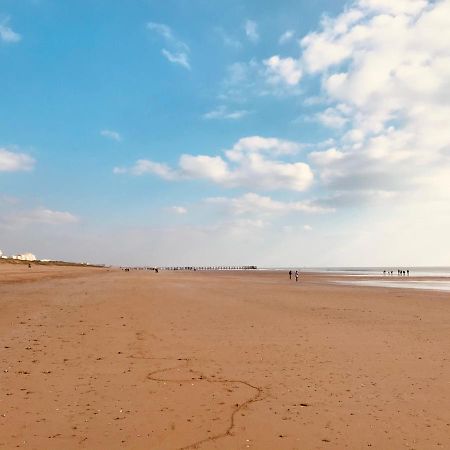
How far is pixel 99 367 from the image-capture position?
32.7ft

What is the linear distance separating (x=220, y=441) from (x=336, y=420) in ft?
7.12

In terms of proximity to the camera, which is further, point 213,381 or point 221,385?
point 213,381

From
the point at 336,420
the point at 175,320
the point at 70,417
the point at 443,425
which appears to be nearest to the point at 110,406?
the point at 70,417

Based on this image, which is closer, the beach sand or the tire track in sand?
the tire track in sand

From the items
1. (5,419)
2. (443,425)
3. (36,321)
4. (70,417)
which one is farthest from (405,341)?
(36,321)

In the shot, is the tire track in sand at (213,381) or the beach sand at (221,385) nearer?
the tire track in sand at (213,381)

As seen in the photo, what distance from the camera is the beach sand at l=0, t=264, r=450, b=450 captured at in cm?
625

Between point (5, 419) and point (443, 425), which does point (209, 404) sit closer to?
point (5, 419)

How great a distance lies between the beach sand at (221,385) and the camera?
625 cm

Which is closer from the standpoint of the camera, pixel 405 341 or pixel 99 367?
pixel 99 367

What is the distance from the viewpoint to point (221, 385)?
868cm

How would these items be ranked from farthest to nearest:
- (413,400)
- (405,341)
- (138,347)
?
(405,341) → (138,347) → (413,400)

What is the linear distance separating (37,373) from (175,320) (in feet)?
27.8

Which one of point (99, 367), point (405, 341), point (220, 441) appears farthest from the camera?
point (405, 341)
